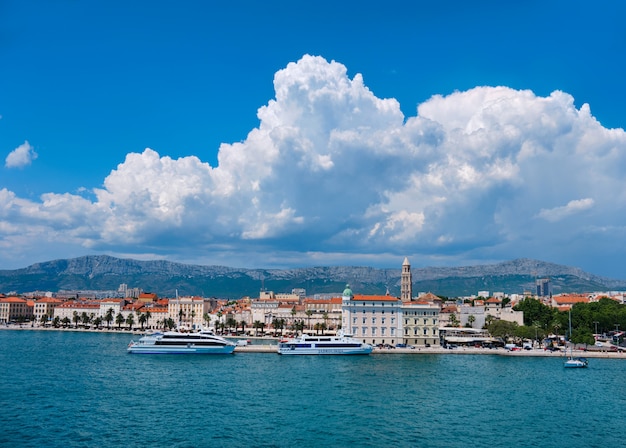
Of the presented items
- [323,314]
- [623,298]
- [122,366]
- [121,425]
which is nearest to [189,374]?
[122,366]

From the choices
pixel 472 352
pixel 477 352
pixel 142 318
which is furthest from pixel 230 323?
pixel 477 352

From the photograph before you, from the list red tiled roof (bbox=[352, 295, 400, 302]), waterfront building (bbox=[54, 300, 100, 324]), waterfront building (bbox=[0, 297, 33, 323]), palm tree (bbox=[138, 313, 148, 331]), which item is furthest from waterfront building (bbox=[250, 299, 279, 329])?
red tiled roof (bbox=[352, 295, 400, 302])

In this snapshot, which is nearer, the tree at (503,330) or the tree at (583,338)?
the tree at (583,338)

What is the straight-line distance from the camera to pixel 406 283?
16038 cm

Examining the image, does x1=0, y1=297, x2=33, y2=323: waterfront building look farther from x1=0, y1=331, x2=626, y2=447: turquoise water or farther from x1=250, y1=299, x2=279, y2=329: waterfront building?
x1=0, y1=331, x2=626, y2=447: turquoise water

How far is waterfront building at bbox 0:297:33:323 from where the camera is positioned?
17488 centimetres

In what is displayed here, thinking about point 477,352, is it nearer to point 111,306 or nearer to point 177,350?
point 177,350

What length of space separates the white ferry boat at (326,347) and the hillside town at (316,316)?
7.44 metres

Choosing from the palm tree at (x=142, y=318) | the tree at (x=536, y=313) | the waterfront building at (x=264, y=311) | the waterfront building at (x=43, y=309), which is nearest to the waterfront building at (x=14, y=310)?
the waterfront building at (x=43, y=309)

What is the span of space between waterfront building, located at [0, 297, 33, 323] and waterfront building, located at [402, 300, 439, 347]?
5260 inches

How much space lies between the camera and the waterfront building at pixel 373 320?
94250mm

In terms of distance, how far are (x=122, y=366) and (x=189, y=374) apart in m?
11.3

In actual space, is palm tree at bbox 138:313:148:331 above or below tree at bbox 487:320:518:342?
below

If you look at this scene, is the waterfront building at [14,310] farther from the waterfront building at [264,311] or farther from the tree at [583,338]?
the tree at [583,338]
